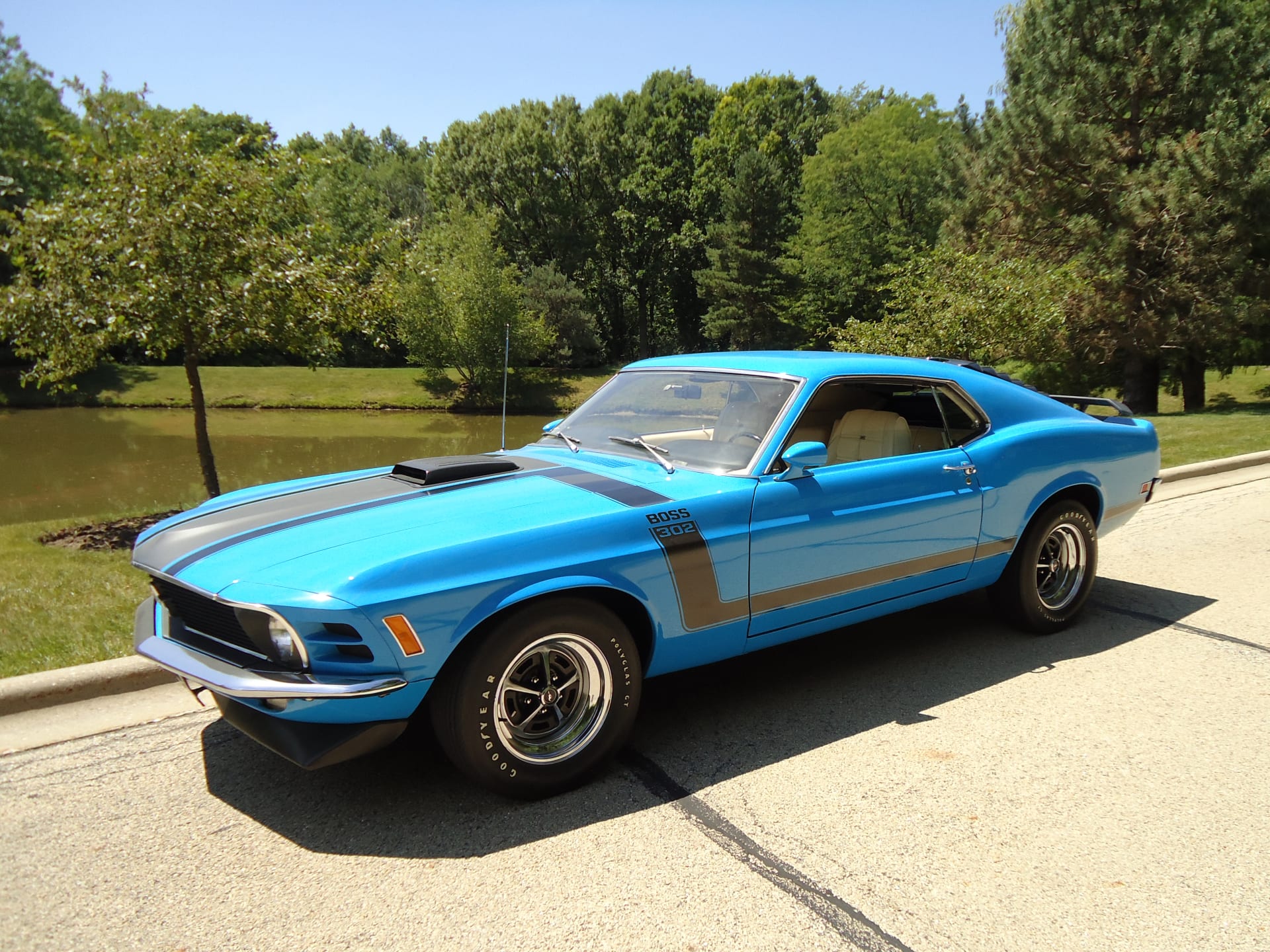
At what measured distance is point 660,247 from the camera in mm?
54750

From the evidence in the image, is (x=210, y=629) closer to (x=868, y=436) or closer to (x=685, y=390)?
(x=685, y=390)

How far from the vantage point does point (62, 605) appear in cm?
595

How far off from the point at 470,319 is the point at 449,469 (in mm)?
37370

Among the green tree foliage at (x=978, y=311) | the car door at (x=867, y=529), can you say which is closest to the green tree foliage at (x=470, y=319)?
the green tree foliage at (x=978, y=311)

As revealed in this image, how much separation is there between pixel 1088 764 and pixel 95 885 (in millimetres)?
3542

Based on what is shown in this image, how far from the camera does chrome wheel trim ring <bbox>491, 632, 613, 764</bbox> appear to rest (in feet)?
10.3

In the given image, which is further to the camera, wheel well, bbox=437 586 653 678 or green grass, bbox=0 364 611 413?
green grass, bbox=0 364 611 413

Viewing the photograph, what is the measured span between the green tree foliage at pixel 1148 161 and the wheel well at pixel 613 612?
65.3 ft

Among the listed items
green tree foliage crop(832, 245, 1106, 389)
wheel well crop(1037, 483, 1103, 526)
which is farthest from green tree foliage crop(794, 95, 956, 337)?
wheel well crop(1037, 483, 1103, 526)

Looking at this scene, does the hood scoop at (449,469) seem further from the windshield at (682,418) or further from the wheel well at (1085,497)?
the wheel well at (1085,497)

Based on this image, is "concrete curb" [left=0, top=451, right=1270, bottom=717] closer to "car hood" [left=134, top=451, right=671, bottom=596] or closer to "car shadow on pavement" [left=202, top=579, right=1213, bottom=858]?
"car shadow on pavement" [left=202, top=579, right=1213, bottom=858]

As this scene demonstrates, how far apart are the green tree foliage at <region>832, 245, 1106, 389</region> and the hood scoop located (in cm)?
1227

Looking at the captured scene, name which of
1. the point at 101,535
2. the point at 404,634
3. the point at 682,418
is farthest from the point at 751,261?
the point at 404,634

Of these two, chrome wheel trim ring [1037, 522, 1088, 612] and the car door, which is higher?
the car door
